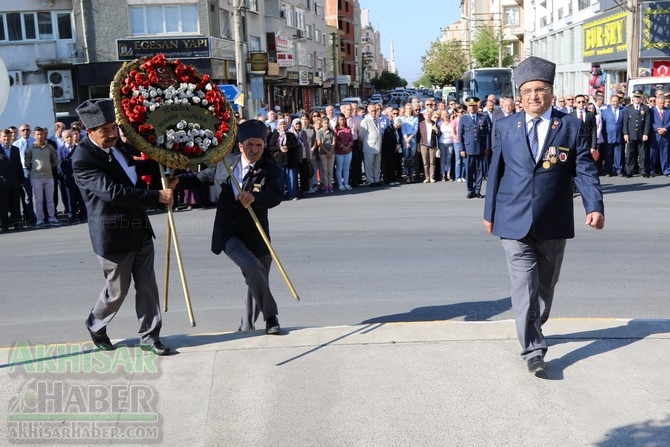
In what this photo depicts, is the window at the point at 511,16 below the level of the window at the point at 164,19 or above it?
above

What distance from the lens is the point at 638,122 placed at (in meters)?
18.0

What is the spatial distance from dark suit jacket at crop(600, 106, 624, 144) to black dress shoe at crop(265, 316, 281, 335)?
14201 mm

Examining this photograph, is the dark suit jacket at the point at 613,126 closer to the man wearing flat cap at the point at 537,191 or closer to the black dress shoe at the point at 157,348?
the man wearing flat cap at the point at 537,191

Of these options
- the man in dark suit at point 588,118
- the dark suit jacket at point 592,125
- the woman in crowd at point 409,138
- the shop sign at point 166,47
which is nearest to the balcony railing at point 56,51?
the shop sign at point 166,47

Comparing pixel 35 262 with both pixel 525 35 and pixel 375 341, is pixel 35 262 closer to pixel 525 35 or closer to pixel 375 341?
pixel 375 341

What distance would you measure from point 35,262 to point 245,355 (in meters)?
6.13

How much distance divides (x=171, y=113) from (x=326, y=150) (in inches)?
463

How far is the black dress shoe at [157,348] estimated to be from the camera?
596 centimetres

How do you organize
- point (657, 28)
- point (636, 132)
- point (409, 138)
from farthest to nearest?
point (657, 28), point (409, 138), point (636, 132)

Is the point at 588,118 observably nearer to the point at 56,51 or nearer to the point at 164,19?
the point at 164,19

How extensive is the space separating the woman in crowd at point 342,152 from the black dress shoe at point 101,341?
12333 mm

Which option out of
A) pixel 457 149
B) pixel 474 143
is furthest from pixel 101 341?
pixel 457 149

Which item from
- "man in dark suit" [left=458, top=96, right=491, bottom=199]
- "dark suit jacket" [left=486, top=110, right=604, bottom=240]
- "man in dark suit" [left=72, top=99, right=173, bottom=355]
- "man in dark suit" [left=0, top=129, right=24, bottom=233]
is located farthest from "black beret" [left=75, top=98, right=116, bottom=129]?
"man in dark suit" [left=458, top=96, right=491, bottom=199]

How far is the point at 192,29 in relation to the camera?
4003 cm
